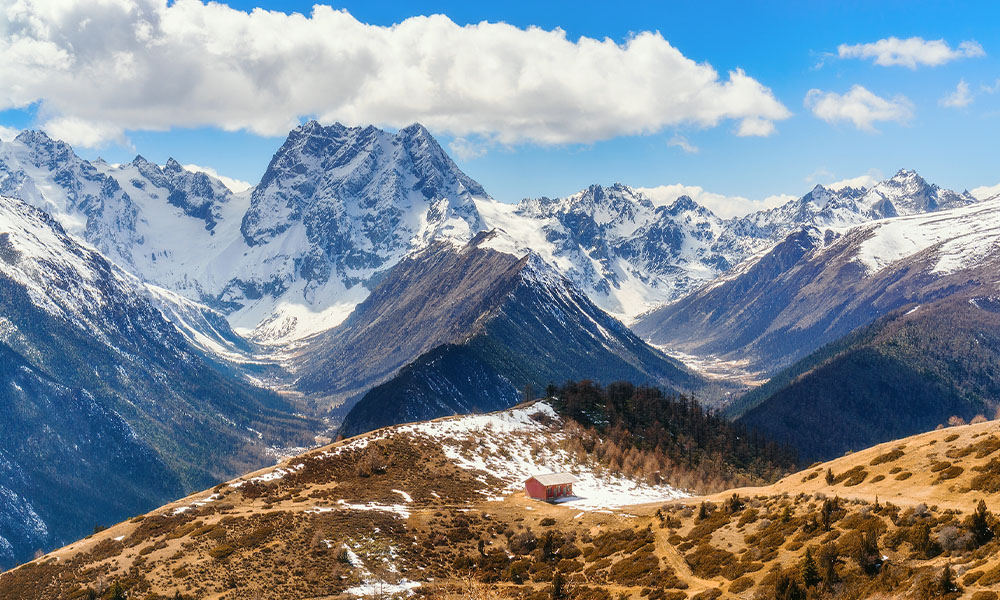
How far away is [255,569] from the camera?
9662cm

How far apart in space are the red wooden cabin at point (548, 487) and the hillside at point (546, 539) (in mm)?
4745

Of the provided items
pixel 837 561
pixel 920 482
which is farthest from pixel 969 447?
pixel 837 561

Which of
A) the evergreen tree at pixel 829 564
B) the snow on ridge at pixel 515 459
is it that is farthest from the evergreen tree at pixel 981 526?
the snow on ridge at pixel 515 459

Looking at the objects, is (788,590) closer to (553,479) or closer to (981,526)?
(981,526)

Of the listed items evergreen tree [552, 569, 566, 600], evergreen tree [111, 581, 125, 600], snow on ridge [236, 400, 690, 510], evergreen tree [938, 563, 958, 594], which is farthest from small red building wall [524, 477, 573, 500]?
evergreen tree [938, 563, 958, 594]

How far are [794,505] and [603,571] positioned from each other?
23559 millimetres

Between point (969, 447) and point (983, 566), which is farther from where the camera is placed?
point (969, 447)

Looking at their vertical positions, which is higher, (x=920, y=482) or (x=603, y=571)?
(x=920, y=482)

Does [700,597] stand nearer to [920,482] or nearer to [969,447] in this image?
[920,482]

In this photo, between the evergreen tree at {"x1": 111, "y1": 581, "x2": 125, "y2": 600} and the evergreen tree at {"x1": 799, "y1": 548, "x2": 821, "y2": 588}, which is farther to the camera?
the evergreen tree at {"x1": 111, "y1": 581, "x2": 125, "y2": 600}

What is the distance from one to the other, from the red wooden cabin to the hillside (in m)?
4.75

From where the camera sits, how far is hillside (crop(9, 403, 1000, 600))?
6475 centimetres

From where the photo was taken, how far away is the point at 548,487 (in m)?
142

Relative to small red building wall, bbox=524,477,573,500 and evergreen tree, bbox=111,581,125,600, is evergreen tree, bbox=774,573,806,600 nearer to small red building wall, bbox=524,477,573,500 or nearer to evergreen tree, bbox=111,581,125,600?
evergreen tree, bbox=111,581,125,600
